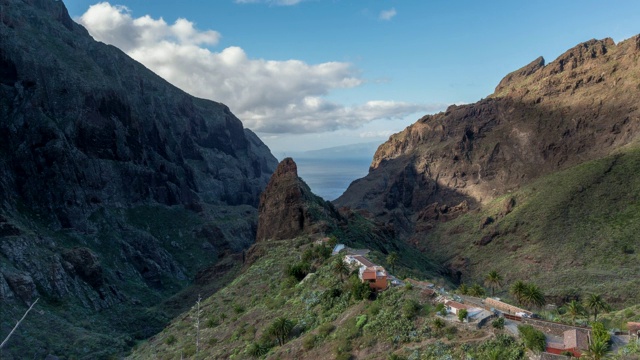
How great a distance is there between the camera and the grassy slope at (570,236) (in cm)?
8394

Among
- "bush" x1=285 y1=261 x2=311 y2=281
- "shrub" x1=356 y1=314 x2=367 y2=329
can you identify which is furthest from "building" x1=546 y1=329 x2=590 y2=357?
"bush" x1=285 y1=261 x2=311 y2=281

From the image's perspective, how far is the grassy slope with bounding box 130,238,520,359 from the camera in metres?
34.7

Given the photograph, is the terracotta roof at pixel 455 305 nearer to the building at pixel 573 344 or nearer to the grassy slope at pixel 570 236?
the building at pixel 573 344

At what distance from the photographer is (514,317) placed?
3438 centimetres

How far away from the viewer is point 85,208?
110 metres

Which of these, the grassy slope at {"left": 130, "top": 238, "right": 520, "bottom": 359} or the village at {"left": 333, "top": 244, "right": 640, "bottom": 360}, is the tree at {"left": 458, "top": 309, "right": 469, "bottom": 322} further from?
the grassy slope at {"left": 130, "top": 238, "right": 520, "bottom": 359}

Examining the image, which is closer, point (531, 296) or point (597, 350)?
point (597, 350)

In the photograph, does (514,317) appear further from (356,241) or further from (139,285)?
(139,285)

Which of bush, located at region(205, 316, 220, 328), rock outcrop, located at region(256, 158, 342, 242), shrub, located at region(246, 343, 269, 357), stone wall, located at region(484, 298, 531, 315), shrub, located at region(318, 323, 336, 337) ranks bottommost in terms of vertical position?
bush, located at region(205, 316, 220, 328)

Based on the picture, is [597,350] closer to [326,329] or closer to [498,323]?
[498,323]

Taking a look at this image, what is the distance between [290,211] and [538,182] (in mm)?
75554

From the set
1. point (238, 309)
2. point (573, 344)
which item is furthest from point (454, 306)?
point (238, 309)

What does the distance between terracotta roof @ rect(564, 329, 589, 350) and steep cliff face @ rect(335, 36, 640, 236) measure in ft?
351

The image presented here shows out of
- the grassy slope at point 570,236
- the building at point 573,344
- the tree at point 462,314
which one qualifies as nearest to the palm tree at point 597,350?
the building at point 573,344
